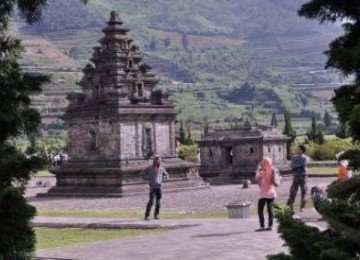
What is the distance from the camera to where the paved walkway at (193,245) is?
13.6 m

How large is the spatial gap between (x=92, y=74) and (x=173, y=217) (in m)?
18.1

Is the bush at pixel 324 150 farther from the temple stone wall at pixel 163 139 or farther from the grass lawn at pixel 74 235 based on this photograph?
the grass lawn at pixel 74 235

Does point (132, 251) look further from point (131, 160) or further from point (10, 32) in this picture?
point (131, 160)

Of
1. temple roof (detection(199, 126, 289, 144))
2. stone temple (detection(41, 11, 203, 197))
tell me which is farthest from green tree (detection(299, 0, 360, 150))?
temple roof (detection(199, 126, 289, 144))

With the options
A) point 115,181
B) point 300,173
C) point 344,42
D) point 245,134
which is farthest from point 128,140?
point 344,42

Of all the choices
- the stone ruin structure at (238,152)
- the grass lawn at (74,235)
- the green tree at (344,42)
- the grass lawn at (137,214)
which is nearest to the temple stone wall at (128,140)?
the stone ruin structure at (238,152)

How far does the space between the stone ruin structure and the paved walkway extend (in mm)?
25790

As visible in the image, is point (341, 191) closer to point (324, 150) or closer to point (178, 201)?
point (178, 201)

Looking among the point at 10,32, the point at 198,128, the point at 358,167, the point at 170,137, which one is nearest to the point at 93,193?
the point at 170,137

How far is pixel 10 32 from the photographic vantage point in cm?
945

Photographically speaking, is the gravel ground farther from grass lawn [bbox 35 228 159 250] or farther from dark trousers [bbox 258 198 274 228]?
dark trousers [bbox 258 198 274 228]

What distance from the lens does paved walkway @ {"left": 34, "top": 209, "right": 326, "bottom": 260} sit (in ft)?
44.5

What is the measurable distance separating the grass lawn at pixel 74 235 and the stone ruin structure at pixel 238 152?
2511 cm

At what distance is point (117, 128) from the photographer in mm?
37250
